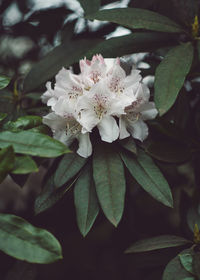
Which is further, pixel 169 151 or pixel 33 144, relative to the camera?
pixel 169 151

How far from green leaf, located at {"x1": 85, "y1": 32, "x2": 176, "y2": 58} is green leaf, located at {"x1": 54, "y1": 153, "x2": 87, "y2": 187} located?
0.36 m

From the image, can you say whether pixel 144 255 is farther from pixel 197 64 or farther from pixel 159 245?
pixel 197 64

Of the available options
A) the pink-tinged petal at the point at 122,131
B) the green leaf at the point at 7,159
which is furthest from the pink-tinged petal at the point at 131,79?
the green leaf at the point at 7,159

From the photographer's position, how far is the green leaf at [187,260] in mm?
1093

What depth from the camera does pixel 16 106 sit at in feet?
5.08

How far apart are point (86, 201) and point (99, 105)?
0.95 ft

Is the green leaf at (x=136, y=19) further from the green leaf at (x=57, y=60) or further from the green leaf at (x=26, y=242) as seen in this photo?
the green leaf at (x=26, y=242)

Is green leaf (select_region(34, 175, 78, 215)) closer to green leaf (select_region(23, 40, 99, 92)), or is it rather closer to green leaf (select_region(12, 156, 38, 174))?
green leaf (select_region(12, 156, 38, 174))

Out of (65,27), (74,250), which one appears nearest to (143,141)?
(65,27)

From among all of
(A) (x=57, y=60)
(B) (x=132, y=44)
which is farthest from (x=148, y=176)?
(A) (x=57, y=60)

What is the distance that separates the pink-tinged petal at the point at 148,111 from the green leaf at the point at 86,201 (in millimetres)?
245

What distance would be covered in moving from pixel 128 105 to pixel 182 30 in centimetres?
37

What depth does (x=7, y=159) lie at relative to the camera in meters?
0.94

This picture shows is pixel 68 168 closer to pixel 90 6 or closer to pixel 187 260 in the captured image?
pixel 187 260
